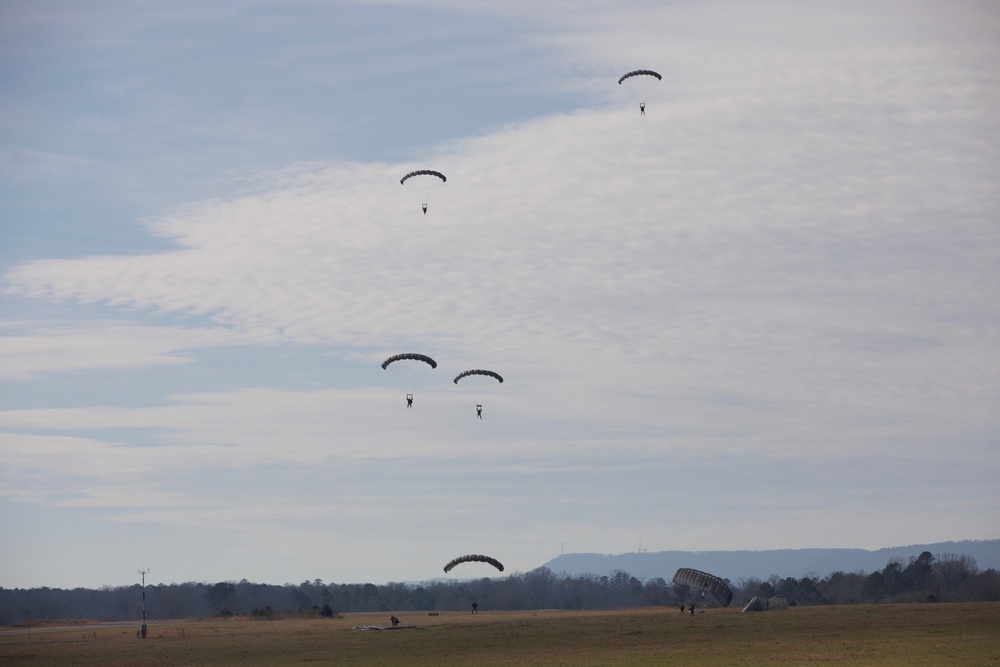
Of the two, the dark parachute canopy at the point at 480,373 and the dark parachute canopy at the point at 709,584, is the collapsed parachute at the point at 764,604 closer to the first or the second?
the dark parachute canopy at the point at 709,584

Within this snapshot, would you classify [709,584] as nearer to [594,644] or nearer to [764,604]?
[764,604]

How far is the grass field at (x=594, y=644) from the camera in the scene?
185ft

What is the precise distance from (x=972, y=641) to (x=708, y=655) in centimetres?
1370

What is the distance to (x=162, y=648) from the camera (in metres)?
78.6

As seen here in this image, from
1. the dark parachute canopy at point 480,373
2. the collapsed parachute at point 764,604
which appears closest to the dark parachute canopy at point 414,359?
the dark parachute canopy at point 480,373

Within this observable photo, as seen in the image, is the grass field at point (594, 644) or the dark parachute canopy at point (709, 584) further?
the dark parachute canopy at point (709, 584)

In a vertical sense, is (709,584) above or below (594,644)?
above

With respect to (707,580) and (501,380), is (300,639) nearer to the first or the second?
(501,380)

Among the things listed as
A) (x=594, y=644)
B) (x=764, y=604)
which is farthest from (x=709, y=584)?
(x=594, y=644)

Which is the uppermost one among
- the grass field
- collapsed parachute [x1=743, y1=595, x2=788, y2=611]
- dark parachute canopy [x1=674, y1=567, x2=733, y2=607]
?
dark parachute canopy [x1=674, y1=567, x2=733, y2=607]

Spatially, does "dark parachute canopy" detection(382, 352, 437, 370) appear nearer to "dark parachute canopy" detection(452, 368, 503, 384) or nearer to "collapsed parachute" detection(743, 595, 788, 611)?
"dark parachute canopy" detection(452, 368, 503, 384)

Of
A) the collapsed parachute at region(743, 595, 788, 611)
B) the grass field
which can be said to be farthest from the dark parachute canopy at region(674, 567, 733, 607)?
the grass field

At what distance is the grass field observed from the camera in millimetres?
56344

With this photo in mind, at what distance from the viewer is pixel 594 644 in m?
67.2
